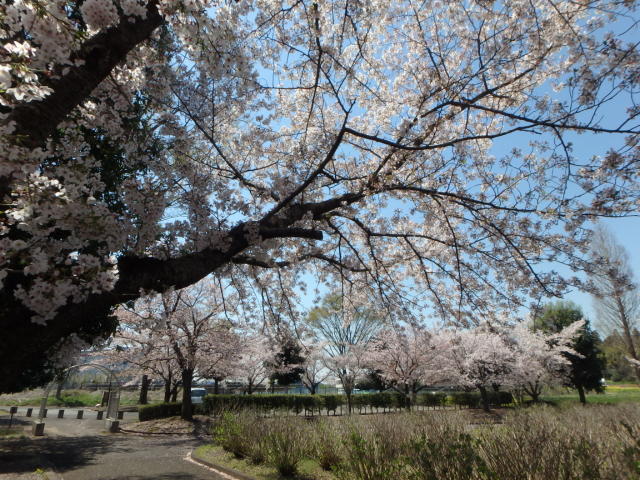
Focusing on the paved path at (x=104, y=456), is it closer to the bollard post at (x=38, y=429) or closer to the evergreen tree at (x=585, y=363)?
the bollard post at (x=38, y=429)

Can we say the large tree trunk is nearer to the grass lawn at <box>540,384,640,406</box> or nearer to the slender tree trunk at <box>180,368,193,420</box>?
the slender tree trunk at <box>180,368,193,420</box>

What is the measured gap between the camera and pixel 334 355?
2777 centimetres

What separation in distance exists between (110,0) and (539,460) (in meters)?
Result: 5.35

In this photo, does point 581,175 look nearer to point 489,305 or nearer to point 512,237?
point 512,237

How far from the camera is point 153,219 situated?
13.1ft

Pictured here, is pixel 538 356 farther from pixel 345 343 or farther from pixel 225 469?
pixel 225 469

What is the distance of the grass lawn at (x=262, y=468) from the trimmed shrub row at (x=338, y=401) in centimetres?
969

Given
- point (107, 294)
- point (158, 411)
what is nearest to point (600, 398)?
point (158, 411)

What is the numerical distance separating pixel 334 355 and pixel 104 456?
19.4 meters

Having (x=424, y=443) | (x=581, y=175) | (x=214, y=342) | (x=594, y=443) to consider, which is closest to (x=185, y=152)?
(x=424, y=443)

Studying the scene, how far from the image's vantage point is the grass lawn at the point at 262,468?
21.8ft

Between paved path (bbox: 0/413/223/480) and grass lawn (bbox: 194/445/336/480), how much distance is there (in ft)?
1.35

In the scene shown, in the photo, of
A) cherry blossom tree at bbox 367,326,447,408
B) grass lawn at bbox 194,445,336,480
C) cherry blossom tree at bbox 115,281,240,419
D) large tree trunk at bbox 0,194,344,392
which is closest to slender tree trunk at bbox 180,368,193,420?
cherry blossom tree at bbox 115,281,240,419

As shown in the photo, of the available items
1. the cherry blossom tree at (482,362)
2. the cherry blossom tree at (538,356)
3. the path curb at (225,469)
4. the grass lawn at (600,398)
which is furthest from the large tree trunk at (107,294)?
the cherry blossom tree at (538,356)
